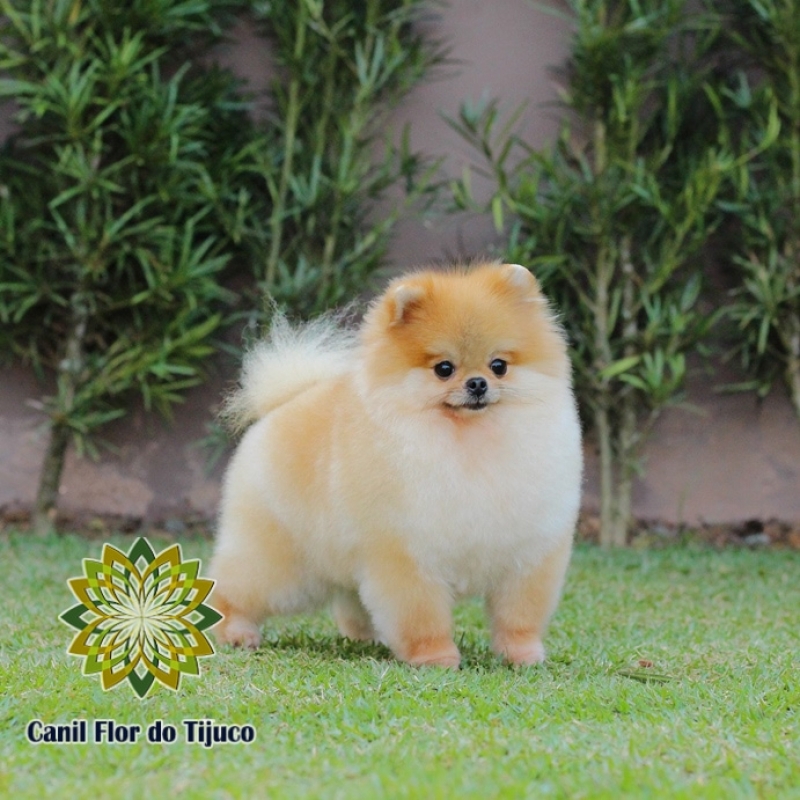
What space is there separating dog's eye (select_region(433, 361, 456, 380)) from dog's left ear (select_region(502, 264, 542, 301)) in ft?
0.86

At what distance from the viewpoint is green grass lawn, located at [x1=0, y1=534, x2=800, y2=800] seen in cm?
179

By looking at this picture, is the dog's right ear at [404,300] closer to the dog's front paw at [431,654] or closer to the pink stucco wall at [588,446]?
the dog's front paw at [431,654]

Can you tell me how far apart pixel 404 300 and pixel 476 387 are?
0.27 meters

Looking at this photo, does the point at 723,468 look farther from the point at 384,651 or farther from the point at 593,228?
the point at 384,651

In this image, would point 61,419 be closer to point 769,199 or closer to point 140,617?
point 140,617

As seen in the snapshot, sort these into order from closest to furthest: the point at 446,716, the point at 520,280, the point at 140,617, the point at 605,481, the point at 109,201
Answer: the point at 446,716 → the point at 140,617 → the point at 520,280 → the point at 109,201 → the point at 605,481

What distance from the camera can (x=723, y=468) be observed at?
5.53 meters

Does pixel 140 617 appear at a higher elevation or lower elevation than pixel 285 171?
lower

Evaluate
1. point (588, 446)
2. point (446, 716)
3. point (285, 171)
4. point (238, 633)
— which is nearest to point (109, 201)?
point (285, 171)

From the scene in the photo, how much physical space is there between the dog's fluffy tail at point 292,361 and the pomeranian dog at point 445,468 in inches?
10.7

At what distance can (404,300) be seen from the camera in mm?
2660

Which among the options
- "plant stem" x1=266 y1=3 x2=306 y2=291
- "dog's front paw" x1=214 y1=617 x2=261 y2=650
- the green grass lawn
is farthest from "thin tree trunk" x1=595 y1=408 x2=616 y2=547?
"dog's front paw" x1=214 y1=617 x2=261 y2=650

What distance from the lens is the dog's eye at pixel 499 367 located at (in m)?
2.64

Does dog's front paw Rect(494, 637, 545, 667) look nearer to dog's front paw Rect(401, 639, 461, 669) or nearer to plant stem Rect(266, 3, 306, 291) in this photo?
dog's front paw Rect(401, 639, 461, 669)
